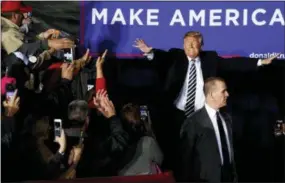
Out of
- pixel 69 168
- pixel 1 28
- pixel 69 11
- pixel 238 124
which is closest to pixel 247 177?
pixel 238 124

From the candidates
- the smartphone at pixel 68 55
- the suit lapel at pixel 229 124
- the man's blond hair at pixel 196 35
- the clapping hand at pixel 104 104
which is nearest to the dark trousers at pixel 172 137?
the suit lapel at pixel 229 124

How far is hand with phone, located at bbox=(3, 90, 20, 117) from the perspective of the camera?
477 centimetres

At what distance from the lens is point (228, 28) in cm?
468

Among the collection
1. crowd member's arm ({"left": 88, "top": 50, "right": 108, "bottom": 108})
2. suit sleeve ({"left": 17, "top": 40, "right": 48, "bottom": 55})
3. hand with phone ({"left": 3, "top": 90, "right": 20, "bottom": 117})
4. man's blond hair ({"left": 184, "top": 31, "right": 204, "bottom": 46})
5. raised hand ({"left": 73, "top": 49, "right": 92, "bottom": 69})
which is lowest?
hand with phone ({"left": 3, "top": 90, "right": 20, "bottom": 117})

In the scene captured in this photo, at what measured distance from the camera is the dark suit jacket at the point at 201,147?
4707mm

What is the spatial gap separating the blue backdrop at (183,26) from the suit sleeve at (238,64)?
0.05m

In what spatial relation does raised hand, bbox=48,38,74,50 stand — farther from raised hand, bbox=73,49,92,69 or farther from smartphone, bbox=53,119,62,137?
smartphone, bbox=53,119,62,137

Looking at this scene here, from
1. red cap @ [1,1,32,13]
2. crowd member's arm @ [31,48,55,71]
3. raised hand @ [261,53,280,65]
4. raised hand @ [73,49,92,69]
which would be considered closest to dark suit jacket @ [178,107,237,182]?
raised hand @ [261,53,280,65]

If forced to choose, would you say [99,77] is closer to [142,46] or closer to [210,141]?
[142,46]

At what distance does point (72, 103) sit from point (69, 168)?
51 centimetres

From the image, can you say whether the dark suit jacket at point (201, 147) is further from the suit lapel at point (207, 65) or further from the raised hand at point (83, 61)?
the raised hand at point (83, 61)

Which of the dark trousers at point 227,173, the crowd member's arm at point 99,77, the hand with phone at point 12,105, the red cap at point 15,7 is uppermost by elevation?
the red cap at point 15,7

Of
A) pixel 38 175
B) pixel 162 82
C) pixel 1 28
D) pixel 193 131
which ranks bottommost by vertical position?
pixel 38 175

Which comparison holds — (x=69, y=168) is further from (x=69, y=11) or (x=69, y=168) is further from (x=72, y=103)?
(x=69, y=11)
